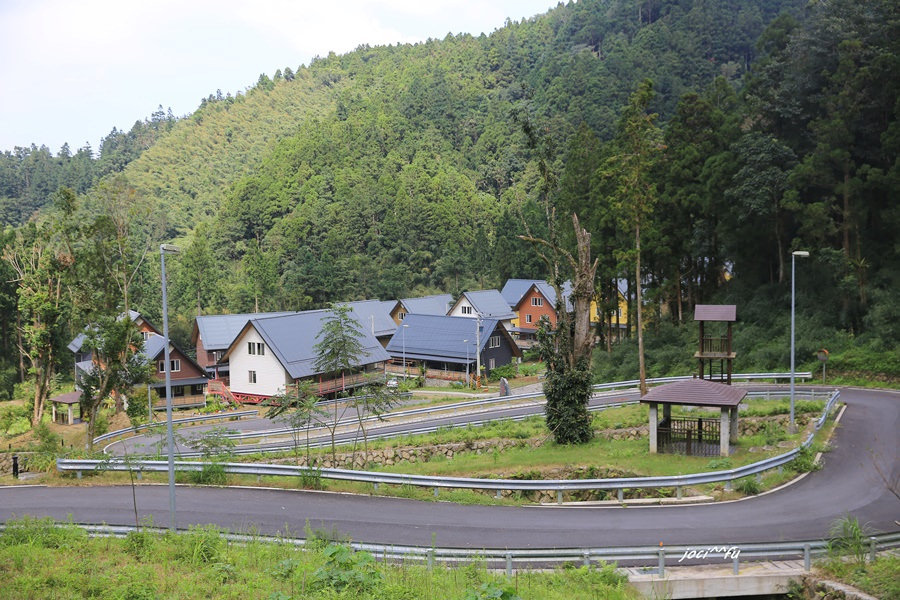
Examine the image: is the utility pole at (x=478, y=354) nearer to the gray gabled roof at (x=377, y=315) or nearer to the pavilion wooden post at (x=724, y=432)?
the gray gabled roof at (x=377, y=315)

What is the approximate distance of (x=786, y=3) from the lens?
124625 millimetres

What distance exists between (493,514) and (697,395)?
9.43 meters

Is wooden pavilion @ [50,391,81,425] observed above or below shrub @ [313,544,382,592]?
below

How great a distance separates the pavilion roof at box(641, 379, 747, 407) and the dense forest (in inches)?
418

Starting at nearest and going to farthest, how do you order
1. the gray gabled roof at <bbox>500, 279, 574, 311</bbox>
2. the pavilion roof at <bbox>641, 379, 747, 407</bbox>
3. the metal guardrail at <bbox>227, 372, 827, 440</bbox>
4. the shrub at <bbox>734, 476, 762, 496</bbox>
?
the shrub at <bbox>734, 476, 762, 496</bbox>, the pavilion roof at <bbox>641, 379, 747, 407</bbox>, the metal guardrail at <bbox>227, 372, 827, 440</bbox>, the gray gabled roof at <bbox>500, 279, 574, 311</bbox>

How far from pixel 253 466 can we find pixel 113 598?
9383mm

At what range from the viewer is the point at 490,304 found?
230 ft

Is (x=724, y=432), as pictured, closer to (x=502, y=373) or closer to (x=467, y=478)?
(x=467, y=478)

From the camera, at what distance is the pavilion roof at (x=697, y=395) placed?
72.5 feet

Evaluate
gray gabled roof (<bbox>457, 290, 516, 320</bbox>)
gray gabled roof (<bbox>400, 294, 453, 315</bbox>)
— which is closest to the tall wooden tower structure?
gray gabled roof (<bbox>457, 290, 516, 320</bbox>)

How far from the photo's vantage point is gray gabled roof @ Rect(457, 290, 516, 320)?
6862 centimetres

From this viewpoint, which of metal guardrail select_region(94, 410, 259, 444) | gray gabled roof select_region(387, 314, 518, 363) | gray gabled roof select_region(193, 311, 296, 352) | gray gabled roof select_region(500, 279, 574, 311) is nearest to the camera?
metal guardrail select_region(94, 410, 259, 444)

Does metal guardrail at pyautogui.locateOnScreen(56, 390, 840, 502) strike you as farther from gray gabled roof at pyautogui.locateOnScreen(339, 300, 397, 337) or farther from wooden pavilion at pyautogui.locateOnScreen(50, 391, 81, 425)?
gray gabled roof at pyautogui.locateOnScreen(339, 300, 397, 337)

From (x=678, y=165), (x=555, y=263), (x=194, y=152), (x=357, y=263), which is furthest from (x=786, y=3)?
(x=194, y=152)
